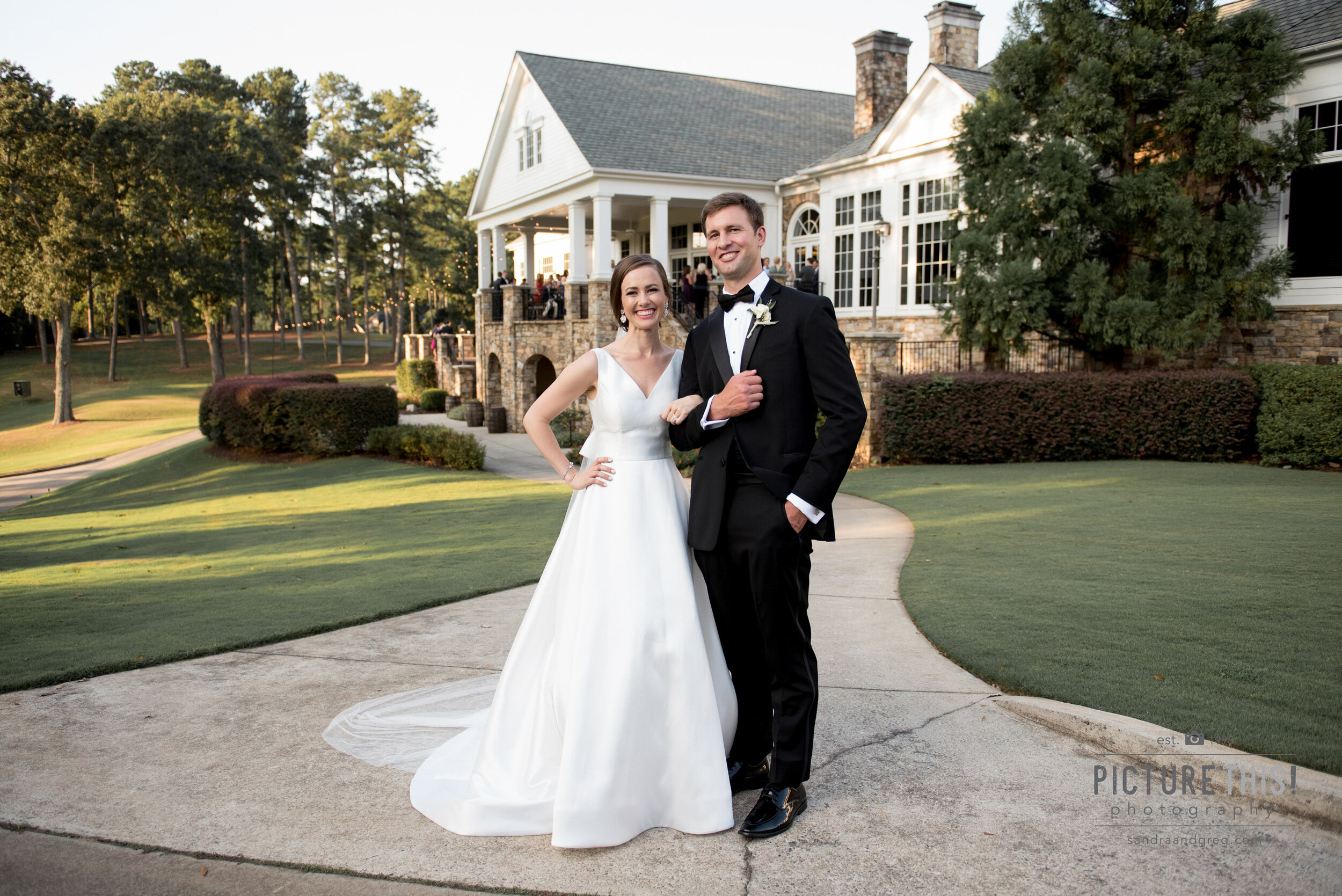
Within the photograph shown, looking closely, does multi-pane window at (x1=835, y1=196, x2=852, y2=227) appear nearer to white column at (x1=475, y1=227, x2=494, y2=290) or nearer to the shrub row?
the shrub row

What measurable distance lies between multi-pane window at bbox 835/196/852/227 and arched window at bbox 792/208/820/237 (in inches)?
40.0

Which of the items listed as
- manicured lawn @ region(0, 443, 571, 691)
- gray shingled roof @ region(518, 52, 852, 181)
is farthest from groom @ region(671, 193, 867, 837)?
gray shingled roof @ region(518, 52, 852, 181)

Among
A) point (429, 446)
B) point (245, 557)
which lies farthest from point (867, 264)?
point (245, 557)

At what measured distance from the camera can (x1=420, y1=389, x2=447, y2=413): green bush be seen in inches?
1265

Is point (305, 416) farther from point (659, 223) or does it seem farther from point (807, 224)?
point (807, 224)

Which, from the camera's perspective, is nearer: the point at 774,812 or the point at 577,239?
the point at 774,812

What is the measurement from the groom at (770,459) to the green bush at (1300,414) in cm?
1277

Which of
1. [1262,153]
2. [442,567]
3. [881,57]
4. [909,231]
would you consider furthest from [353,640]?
[881,57]

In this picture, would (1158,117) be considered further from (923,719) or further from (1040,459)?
(923,719)

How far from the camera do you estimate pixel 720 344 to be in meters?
3.44

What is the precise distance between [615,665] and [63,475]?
24.1 metres

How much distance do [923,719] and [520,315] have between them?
22888 millimetres

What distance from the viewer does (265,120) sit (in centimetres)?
5100

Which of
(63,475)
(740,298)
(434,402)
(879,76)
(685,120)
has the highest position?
(879,76)
